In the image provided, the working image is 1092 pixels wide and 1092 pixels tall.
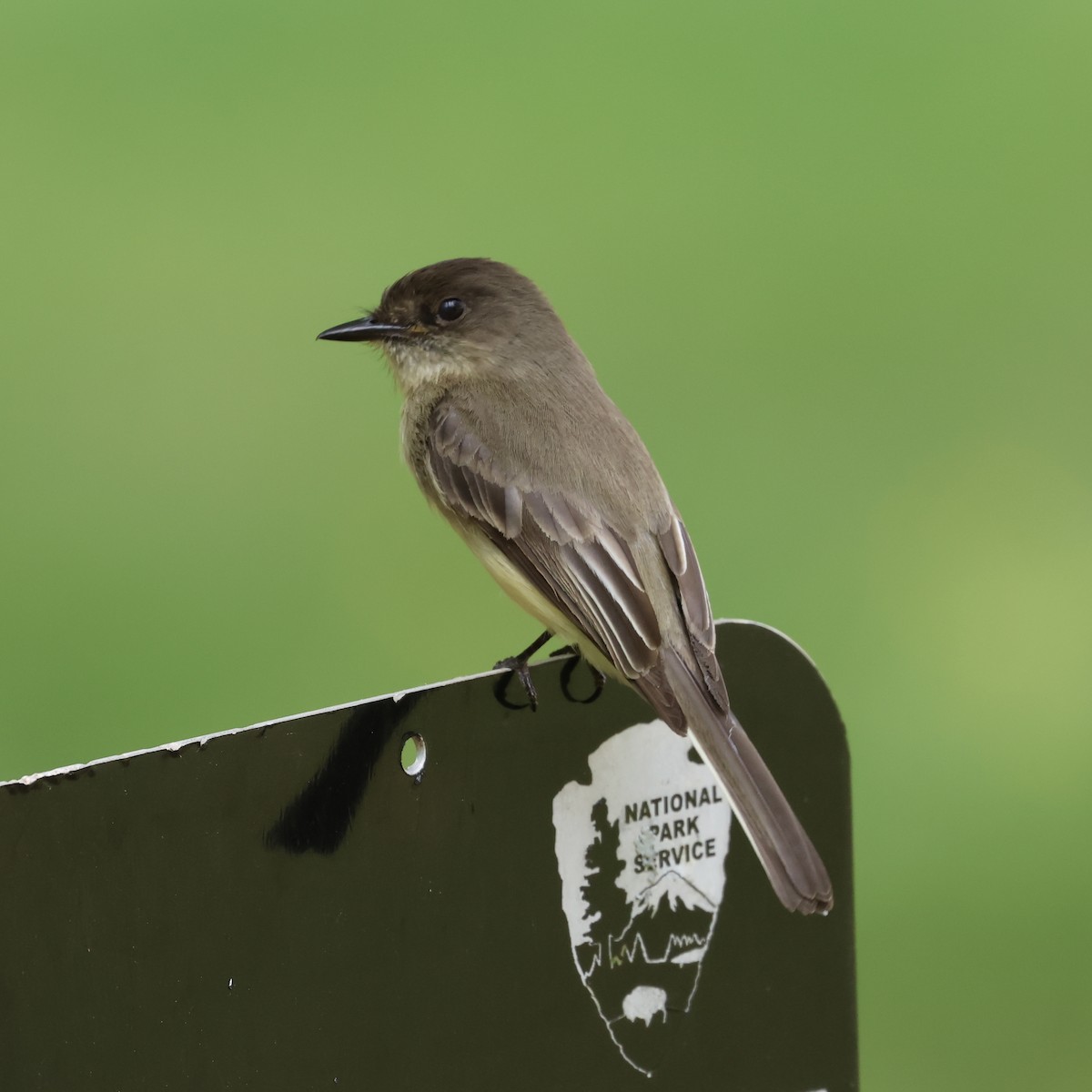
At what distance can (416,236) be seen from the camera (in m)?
8.38

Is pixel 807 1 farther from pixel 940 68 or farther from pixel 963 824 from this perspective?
pixel 963 824

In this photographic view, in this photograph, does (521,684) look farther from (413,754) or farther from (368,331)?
(368,331)

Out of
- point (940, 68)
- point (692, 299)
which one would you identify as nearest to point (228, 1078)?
point (692, 299)

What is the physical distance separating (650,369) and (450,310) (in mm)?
3211

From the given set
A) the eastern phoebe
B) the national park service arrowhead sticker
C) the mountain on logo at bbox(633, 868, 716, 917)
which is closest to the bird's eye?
the eastern phoebe

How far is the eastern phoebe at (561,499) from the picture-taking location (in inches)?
115

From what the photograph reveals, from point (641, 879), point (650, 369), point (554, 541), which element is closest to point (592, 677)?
point (641, 879)

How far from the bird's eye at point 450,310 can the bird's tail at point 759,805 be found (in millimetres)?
1787

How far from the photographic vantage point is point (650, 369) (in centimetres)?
781

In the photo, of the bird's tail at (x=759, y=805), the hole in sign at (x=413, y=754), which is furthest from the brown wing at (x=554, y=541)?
the hole in sign at (x=413, y=754)

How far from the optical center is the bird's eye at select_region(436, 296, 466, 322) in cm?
466

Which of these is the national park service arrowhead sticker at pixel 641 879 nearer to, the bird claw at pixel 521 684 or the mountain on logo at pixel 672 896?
the mountain on logo at pixel 672 896

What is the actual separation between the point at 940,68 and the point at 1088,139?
883mm

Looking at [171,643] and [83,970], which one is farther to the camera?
[171,643]
